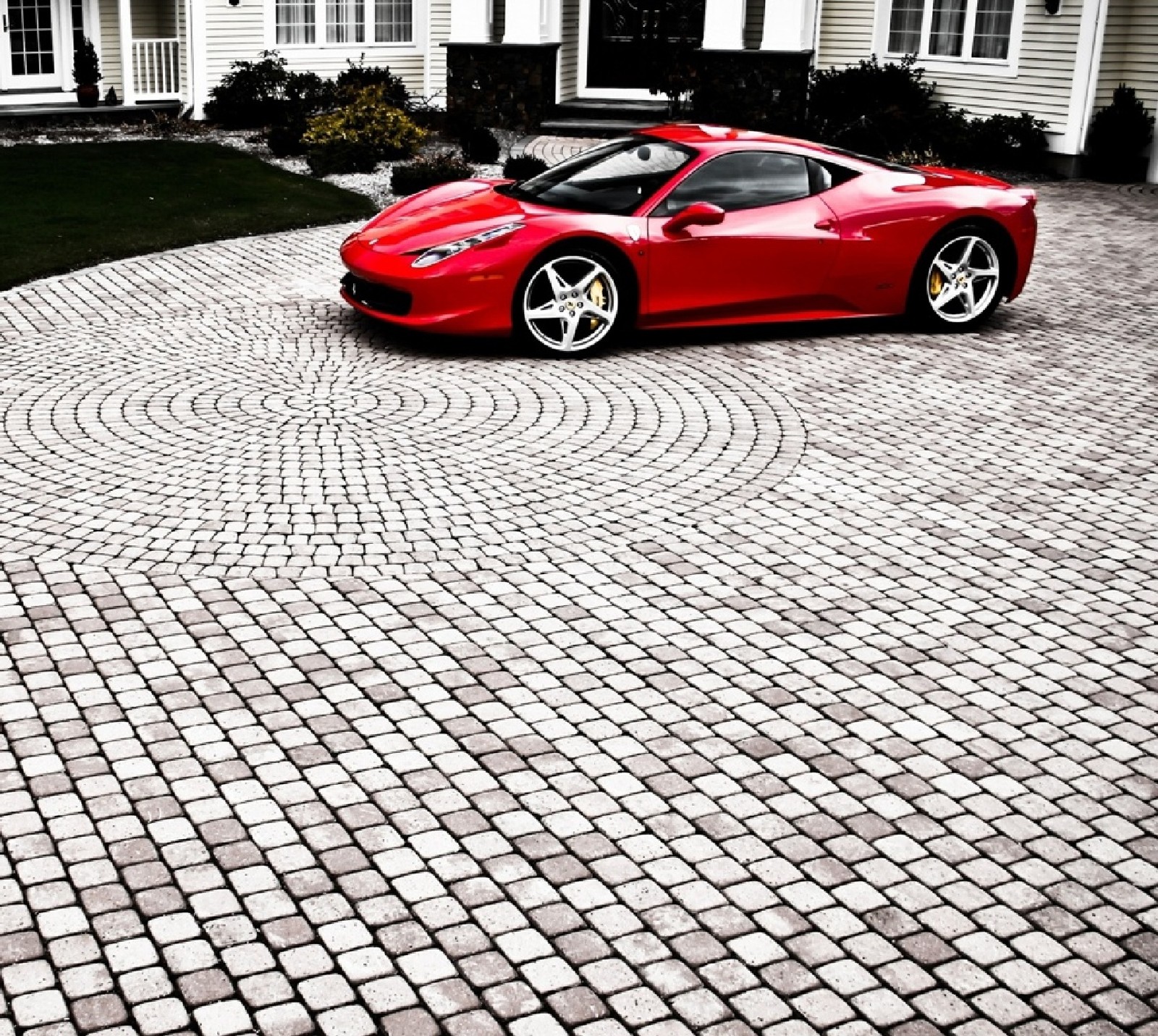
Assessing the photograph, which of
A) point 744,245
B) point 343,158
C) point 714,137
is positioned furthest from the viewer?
point 343,158

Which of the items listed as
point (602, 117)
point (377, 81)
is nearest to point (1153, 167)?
point (602, 117)

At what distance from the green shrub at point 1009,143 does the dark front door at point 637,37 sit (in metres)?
5.16

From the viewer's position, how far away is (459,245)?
987 cm

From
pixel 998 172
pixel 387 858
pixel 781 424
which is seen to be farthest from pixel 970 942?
pixel 998 172

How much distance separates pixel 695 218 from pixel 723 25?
A: 1294 cm

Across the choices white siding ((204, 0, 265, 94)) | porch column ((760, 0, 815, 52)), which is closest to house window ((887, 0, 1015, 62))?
porch column ((760, 0, 815, 52))

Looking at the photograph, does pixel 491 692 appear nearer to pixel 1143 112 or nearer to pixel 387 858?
pixel 387 858

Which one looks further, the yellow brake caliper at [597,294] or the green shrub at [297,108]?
the green shrub at [297,108]

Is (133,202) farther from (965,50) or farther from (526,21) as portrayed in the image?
(965,50)

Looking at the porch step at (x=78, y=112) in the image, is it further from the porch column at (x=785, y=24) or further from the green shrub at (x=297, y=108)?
the porch column at (x=785, y=24)

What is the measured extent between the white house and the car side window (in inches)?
435

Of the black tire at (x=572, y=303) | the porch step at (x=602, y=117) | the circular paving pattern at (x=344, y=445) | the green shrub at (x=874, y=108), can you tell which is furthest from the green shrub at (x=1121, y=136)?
the black tire at (x=572, y=303)

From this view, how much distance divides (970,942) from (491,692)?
2.06m

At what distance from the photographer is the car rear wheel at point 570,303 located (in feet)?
33.0
